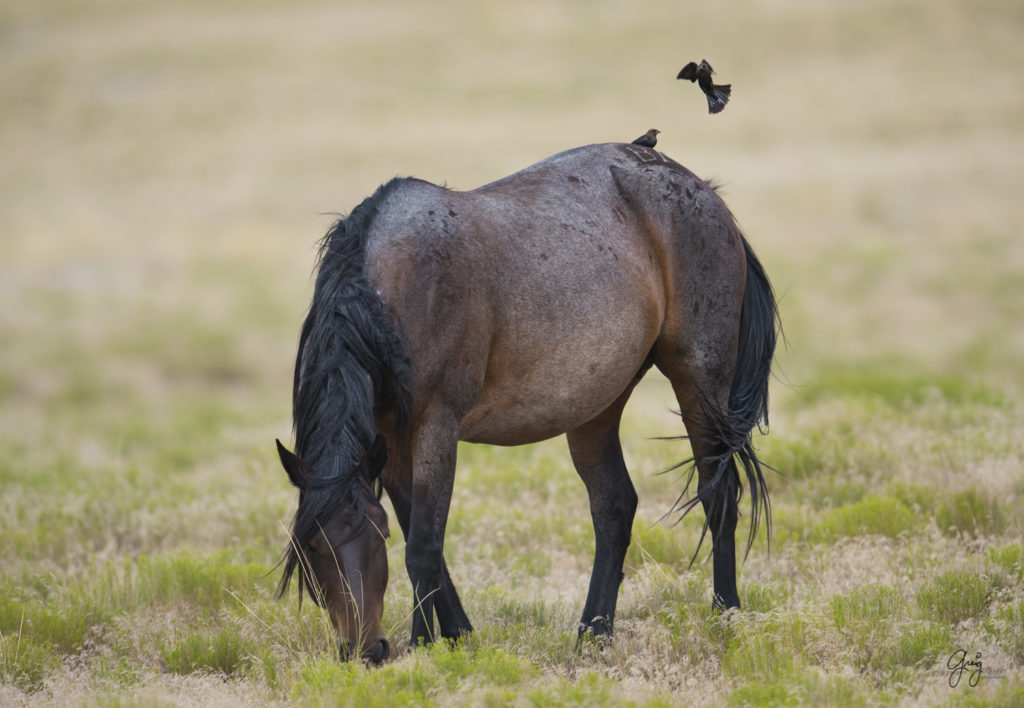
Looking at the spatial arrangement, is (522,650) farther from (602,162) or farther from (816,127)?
(816,127)

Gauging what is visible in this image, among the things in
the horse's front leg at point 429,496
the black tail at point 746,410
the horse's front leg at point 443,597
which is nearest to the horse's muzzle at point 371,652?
the horse's front leg at point 429,496

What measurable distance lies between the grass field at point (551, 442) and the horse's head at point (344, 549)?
6.1 inches

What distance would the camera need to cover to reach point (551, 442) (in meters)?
9.59

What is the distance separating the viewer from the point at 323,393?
151 inches

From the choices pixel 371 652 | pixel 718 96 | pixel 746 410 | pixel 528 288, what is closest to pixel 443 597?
pixel 371 652

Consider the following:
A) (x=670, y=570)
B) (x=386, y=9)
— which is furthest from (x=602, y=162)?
(x=386, y=9)

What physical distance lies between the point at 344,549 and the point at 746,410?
2.32 m

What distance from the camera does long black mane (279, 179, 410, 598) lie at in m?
3.72

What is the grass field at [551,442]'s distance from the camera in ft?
Result: 14.1

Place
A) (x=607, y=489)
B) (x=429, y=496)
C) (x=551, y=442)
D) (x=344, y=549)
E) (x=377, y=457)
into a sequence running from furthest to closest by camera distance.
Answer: (x=551, y=442) → (x=607, y=489) → (x=429, y=496) → (x=377, y=457) → (x=344, y=549)

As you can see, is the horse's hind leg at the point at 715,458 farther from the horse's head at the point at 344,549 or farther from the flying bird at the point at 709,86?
the horse's head at the point at 344,549

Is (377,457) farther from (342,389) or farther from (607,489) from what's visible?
(607,489)

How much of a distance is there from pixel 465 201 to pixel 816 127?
34.1 m

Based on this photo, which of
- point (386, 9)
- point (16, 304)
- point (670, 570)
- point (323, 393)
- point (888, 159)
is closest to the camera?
point (323, 393)
